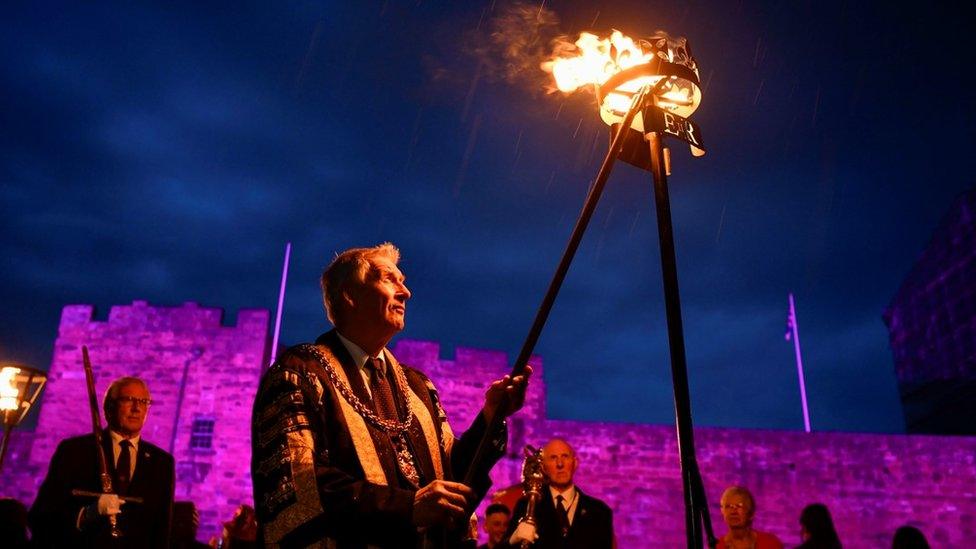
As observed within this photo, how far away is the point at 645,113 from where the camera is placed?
2617 mm

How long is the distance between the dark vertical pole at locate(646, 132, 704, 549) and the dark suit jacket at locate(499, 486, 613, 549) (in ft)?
8.64

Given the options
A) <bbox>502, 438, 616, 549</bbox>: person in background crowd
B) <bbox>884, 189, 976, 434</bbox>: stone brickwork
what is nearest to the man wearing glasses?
<bbox>502, 438, 616, 549</bbox>: person in background crowd

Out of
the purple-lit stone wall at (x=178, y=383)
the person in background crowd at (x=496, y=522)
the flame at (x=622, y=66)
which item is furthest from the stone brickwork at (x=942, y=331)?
the flame at (x=622, y=66)

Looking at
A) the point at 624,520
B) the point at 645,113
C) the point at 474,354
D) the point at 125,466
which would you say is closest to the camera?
the point at 645,113

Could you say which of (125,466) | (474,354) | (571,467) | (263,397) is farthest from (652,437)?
(263,397)

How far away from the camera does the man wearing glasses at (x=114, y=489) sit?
3.75 m

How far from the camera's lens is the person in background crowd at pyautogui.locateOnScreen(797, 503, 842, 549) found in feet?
18.5

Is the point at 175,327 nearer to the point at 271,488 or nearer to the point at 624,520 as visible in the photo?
the point at 624,520

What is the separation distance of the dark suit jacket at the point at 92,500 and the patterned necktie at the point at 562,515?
260 centimetres

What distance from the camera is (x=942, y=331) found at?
78.9 ft

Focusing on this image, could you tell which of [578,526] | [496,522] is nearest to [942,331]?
[496,522]

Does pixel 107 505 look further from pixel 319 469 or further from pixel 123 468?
pixel 319 469

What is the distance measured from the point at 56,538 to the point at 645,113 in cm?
383

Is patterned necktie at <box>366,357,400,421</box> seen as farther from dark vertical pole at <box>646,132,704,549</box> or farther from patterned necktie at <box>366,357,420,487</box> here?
dark vertical pole at <box>646,132,704,549</box>
